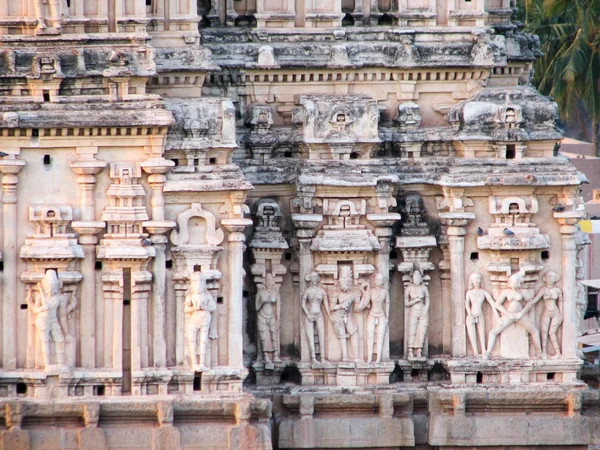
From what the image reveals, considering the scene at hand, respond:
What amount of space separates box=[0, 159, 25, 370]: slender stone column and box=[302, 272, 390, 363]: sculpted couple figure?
4.74 meters

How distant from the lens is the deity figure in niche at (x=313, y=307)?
45.1 m

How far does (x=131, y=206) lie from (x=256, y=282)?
9.71 ft

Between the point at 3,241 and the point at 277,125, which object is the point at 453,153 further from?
the point at 3,241

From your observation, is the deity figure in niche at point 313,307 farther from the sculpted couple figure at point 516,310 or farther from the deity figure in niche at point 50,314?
the deity figure in niche at point 50,314

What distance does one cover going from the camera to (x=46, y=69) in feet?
141

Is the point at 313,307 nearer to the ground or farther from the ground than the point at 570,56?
nearer to the ground

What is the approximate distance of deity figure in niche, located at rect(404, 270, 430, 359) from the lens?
4556cm

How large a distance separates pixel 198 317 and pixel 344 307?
2.77 meters

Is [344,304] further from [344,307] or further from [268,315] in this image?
[268,315]

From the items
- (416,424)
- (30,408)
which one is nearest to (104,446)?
(30,408)

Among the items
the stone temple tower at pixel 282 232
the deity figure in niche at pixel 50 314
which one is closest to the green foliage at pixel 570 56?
the stone temple tower at pixel 282 232

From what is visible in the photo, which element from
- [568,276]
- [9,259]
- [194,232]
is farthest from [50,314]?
[568,276]

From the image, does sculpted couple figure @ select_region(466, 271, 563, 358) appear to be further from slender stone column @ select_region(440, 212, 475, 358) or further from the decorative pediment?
the decorative pediment

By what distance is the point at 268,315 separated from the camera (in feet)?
148
